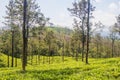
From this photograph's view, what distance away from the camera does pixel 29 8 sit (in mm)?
55062

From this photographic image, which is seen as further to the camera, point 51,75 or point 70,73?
point 70,73

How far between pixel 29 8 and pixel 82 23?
14676mm

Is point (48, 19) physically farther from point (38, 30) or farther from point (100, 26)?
point (100, 26)

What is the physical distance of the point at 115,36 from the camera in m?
119

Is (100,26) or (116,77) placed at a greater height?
(100,26)

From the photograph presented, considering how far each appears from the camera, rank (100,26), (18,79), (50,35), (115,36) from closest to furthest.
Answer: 1. (18,79)
2. (100,26)
3. (50,35)
4. (115,36)

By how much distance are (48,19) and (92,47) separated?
123 metres

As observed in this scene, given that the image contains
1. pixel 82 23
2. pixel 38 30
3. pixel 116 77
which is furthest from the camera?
pixel 82 23

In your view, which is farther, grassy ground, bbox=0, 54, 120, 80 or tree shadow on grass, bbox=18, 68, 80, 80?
tree shadow on grass, bbox=18, 68, 80, 80

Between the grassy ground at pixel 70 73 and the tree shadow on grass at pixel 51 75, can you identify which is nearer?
the grassy ground at pixel 70 73

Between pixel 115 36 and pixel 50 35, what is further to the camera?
pixel 115 36

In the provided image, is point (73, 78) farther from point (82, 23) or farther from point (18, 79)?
point (82, 23)

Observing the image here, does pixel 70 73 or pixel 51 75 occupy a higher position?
pixel 51 75

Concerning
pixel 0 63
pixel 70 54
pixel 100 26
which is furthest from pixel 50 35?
pixel 70 54
